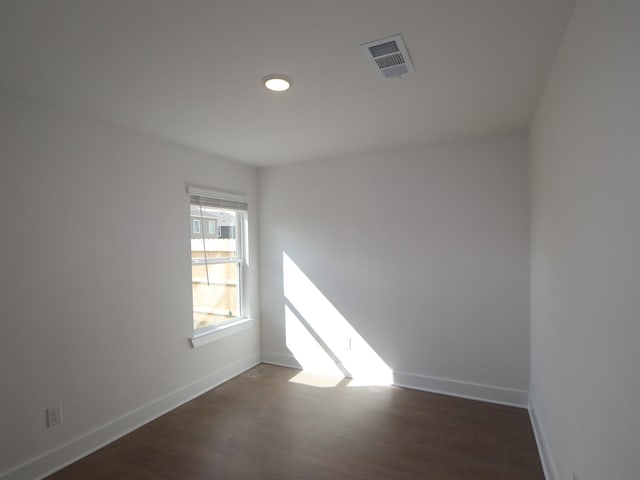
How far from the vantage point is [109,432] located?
2.62 m

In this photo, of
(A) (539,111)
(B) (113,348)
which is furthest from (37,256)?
(A) (539,111)

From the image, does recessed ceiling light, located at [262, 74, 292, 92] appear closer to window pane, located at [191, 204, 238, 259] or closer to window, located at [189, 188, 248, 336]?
window, located at [189, 188, 248, 336]

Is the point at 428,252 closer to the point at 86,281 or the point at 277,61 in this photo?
the point at 277,61

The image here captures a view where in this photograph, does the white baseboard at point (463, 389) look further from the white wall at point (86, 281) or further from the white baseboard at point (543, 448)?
the white wall at point (86, 281)

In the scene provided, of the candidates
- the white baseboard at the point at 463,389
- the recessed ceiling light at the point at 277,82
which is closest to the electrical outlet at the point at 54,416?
the recessed ceiling light at the point at 277,82

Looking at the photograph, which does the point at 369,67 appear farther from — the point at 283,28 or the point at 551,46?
the point at 551,46

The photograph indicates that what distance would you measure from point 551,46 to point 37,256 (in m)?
3.15

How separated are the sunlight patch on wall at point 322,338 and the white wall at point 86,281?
3.80 feet

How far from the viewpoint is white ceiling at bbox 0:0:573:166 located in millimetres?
1406

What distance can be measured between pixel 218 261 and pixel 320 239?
3.76 feet

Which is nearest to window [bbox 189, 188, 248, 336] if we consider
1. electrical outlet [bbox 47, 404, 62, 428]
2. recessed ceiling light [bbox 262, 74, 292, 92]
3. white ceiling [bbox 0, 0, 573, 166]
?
white ceiling [bbox 0, 0, 573, 166]

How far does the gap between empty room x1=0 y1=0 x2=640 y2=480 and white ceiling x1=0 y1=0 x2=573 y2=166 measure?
15mm

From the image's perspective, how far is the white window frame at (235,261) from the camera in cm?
344

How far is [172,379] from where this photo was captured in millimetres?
3166
